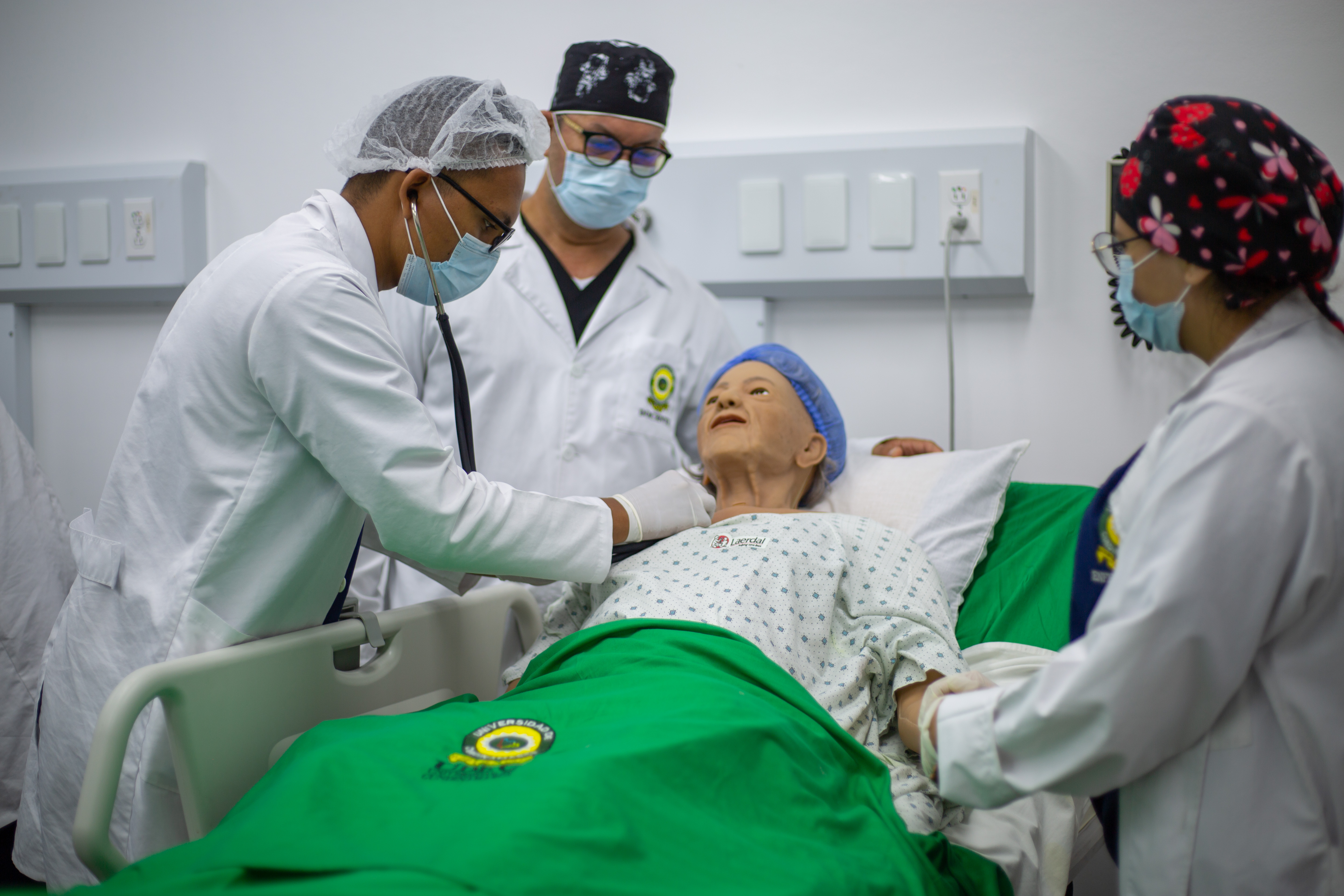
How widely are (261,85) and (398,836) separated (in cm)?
232

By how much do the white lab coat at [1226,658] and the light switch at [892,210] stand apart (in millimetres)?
1244

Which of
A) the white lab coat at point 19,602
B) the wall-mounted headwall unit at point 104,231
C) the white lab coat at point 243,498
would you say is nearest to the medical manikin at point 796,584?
the white lab coat at point 243,498

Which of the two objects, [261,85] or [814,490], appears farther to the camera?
[261,85]

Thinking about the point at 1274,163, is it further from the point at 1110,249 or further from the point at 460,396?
the point at 460,396

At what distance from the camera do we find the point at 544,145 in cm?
156

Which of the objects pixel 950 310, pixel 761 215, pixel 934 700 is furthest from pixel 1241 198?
pixel 761 215

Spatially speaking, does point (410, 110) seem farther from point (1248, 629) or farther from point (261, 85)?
point (261, 85)

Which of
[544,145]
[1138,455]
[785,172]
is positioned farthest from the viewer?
[785,172]

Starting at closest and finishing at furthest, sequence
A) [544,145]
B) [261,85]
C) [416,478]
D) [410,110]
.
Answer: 1. [416,478]
2. [410,110]
3. [544,145]
4. [261,85]

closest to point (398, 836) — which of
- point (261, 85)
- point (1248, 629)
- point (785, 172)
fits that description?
point (1248, 629)

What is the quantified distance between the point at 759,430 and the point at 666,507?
33 centimetres

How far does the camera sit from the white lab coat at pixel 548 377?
1.96 metres

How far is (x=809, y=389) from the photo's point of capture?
1992mm

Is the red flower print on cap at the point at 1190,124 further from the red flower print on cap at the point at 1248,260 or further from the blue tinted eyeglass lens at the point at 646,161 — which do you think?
the blue tinted eyeglass lens at the point at 646,161
